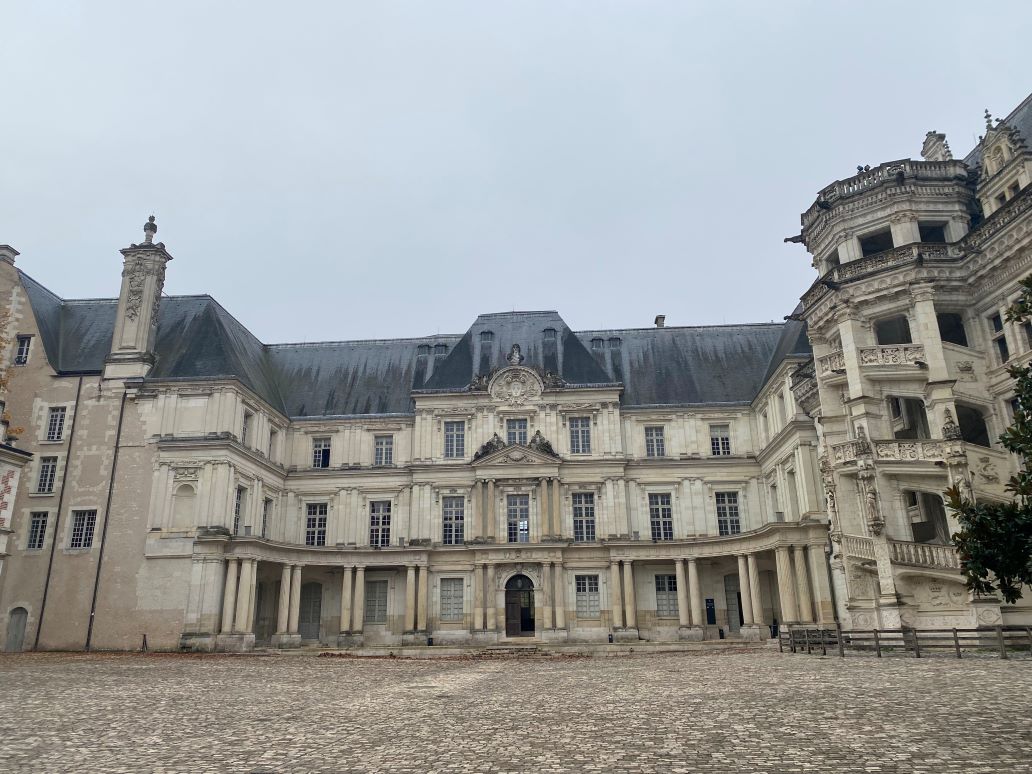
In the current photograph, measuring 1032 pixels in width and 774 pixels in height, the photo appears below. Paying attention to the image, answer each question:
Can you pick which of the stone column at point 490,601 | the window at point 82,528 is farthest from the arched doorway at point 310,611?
the window at point 82,528

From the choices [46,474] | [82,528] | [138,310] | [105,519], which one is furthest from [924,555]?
[46,474]

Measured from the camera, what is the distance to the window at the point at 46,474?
36719mm

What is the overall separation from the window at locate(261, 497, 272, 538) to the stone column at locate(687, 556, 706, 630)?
22.0 meters

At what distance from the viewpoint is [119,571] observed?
114ft

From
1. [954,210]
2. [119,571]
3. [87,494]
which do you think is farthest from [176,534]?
[954,210]

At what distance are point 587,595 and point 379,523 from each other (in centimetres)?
1199

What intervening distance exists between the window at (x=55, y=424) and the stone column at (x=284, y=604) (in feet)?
42.5

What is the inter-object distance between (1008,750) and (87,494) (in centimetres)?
3801

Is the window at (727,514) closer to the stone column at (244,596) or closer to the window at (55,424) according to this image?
the stone column at (244,596)

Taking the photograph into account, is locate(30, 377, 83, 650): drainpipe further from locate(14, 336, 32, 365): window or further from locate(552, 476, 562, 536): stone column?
locate(552, 476, 562, 536): stone column

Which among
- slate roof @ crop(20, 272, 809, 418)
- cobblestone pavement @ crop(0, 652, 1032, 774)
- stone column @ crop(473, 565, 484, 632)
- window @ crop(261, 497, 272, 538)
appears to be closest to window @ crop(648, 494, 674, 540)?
slate roof @ crop(20, 272, 809, 418)

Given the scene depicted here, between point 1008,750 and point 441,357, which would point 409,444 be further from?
point 1008,750

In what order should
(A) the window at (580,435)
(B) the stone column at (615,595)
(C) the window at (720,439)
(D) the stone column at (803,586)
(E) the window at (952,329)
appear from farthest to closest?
1. (C) the window at (720,439)
2. (A) the window at (580,435)
3. (B) the stone column at (615,595)
4. (D) the stone column at (803,586)
5. (E) the window at (952,329)

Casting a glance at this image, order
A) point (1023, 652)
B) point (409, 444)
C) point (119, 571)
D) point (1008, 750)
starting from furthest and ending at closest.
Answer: point (409, 444), point (119, 571), point (1023, 652), point (1008, 750)
